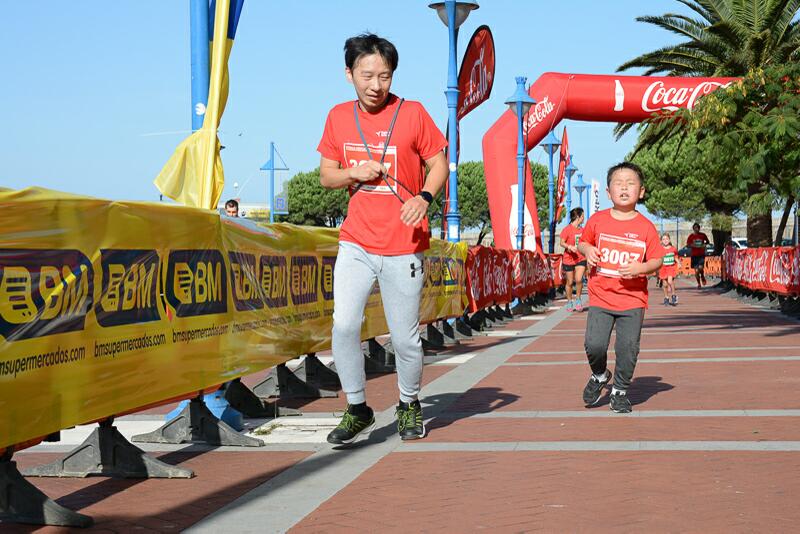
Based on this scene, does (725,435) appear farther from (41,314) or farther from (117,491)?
(41,314)

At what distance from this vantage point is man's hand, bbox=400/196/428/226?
627cm

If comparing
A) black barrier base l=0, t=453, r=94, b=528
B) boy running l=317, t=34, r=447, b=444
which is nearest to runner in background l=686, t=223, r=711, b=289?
boy running l=317, t=34, r=447, b=444

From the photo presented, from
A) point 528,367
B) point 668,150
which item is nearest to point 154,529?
point 528,367

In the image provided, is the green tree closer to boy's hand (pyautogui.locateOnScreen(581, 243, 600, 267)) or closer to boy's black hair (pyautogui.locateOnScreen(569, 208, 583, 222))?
boy's black hair (pyautogui.locateOnScreen(569, 208, 583, 222))

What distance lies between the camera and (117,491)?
18.2ft

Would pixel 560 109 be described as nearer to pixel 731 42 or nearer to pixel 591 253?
pixel 731 42

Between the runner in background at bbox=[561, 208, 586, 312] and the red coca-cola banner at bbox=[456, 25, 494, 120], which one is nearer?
the red coca-cola banner at bbox=[456, 25, 494, 120]

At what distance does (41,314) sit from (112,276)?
0.72 m

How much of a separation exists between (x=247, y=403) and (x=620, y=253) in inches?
113

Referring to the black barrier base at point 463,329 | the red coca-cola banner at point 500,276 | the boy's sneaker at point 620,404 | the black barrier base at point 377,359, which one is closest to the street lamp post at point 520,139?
the red coca-cola banner at point 500,276

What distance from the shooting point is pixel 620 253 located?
8.20 m

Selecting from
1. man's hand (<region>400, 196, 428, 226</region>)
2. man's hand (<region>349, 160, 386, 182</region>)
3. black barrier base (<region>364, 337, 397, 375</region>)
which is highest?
→ man's hand (<region>349, 160, 386, 182</region>)

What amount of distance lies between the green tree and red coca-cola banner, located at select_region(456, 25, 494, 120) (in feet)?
297

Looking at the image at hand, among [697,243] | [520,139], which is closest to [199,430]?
[520,139]
